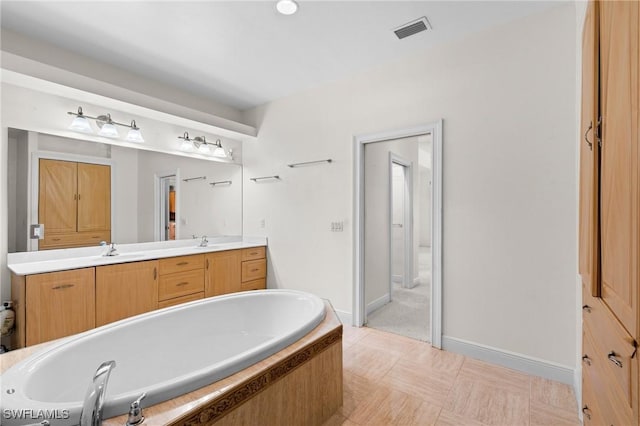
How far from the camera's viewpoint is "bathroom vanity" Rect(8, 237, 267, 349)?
2047 mm

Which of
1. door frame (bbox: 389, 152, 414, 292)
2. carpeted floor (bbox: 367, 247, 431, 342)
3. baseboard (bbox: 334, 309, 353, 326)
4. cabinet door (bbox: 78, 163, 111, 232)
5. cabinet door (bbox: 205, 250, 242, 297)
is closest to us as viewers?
cabinet door (bbox: 78, 163, 111, 232)

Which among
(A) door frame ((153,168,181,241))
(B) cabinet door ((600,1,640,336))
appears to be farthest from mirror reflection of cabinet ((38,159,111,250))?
(B) cabinet door ((600,1,640,336))

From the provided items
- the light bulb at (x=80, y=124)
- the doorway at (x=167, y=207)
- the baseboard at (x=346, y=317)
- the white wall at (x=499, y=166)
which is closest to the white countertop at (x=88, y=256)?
the doorway at (x=167, y=207)

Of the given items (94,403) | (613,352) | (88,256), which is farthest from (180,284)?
(613,352)

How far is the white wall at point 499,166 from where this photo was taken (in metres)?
2.01

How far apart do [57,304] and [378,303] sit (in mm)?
3057

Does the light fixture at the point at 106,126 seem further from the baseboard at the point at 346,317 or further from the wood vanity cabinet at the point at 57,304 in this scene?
the baseboard at the point at 346,317

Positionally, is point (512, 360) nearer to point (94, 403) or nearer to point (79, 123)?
point (94, 403)

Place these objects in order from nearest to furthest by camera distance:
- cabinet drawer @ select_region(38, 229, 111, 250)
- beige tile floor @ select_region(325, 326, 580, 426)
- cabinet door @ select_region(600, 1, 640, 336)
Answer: cabinet door @ select_region(600, 1, 640, 336) < beige tile floor @ select_region(325, 326, 580, 426) < cabinet drawer @ select_region(38, 229, 111, 250)

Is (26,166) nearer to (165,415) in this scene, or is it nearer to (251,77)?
(251,77)

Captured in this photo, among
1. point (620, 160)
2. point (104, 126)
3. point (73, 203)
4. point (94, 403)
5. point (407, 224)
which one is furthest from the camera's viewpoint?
point (407, 224)

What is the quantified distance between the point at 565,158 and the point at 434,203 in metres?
0.92

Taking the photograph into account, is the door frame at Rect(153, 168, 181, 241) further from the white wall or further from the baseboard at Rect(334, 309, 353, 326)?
the baseboard at Rect(334, 309, 353, 326)

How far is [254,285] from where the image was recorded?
12.0 feet
